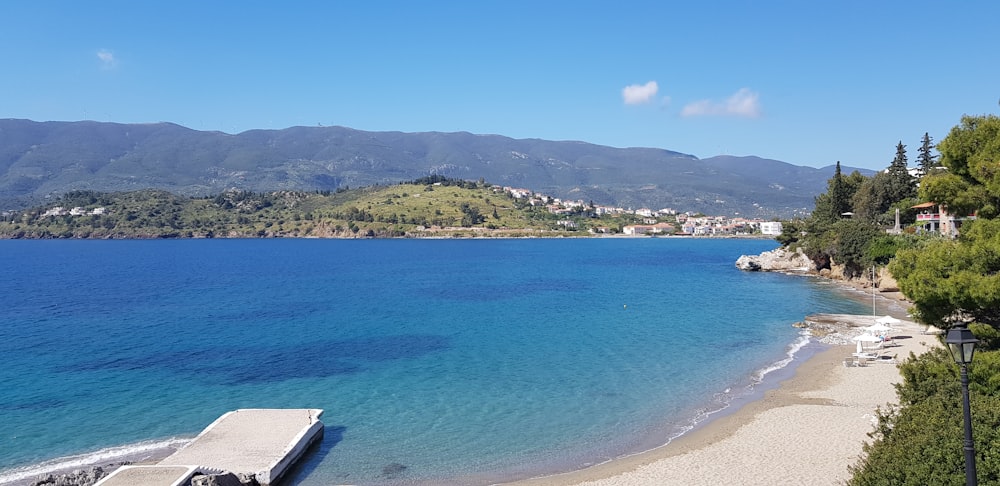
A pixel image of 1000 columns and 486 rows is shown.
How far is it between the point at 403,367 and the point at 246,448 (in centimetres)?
1280

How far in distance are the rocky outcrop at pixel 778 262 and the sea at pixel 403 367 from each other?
1490cm

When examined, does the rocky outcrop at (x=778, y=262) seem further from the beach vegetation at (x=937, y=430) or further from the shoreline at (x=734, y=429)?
the beach vegetation at (x=937, y=430)

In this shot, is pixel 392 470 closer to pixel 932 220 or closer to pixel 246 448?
pixel 246 448

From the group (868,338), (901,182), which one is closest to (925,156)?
(901,182)

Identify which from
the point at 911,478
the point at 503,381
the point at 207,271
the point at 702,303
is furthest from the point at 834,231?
the point at 207,271

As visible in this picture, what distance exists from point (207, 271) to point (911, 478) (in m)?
93.1

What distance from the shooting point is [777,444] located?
1961 cm

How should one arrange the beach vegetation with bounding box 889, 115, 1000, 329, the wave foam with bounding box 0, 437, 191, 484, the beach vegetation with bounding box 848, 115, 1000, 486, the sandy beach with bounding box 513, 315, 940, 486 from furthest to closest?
the wave foam with bounding box 0, 437, 191, 484 < the sandy beach with bounding box 513, 315, 940, 486 < the beach vegetation with bounding box 889, 115, 1000, 329 < the beach vegetation with bounding box 848, 115, 1000, 486

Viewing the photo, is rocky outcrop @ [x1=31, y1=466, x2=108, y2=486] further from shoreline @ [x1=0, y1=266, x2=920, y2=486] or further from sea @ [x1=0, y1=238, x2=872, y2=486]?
sea @ [x1=0, y1=238, x2=872, y2=486]

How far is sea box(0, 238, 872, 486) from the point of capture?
2048 centimetres

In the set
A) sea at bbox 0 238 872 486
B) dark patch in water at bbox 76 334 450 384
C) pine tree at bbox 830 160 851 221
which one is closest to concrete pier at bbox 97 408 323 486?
sea at bbox 0 238 872 486

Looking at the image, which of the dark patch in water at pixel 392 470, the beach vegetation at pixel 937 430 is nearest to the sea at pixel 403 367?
the dark patch in water at pixel 392 470

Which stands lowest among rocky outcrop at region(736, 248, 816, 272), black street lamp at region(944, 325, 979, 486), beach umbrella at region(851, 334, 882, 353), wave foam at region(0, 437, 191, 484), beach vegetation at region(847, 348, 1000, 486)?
wave foam at region(0, 437, 191, 484)

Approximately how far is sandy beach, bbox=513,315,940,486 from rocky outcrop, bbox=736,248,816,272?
59.0 meters
